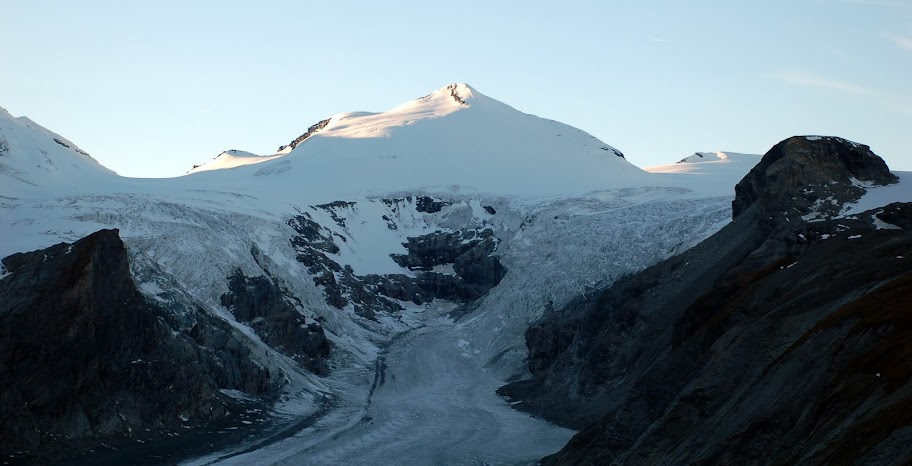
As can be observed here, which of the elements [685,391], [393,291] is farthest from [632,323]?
[393,291]

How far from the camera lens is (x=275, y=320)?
9356 centimetres

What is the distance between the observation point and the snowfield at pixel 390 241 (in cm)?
7069

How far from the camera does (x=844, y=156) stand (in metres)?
73.0

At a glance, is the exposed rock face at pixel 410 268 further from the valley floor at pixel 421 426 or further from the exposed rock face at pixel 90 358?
the exposed rock face at pixel 90 358

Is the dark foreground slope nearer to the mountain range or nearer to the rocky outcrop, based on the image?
the mountain range

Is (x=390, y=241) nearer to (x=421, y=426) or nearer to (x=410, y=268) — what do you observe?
(x=410, y=268)

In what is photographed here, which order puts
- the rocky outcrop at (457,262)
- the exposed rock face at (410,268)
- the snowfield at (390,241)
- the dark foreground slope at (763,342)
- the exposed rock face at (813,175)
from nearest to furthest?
the dark foreground slope at (763,342) → the exposed rock face at (813,175) → the snowfield at (390,241) → the exposed rock face at (410,268) → the rocky outcrop at (457,262)

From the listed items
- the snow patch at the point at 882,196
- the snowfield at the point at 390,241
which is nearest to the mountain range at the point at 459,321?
the snow patch at the point at 882,196

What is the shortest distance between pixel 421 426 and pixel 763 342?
33.7 metres

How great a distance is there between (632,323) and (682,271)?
5713 millimetres

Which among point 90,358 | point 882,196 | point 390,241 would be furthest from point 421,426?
point 390,241

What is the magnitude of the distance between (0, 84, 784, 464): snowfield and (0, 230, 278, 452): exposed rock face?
563 centimetres

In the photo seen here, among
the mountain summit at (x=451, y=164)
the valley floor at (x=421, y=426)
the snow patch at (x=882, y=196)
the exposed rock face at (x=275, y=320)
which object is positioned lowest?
the valley floor at (x=421, y=426)

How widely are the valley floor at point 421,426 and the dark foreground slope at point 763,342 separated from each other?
13.3 ft
